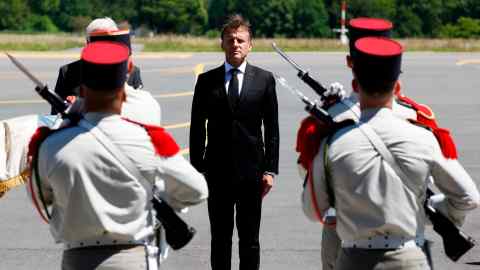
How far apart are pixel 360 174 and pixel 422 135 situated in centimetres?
34

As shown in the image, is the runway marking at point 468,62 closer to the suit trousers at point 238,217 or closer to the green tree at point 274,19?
the suit trousers at point 238,217

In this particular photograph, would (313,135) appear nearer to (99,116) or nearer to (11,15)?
(99,116)

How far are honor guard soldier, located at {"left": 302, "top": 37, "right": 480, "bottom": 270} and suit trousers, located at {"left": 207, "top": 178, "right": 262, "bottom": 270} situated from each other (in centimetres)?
254

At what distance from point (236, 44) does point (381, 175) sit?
2.84 meters

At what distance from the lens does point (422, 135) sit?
15.6 feet

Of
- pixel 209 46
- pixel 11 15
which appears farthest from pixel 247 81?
pixel 11 15

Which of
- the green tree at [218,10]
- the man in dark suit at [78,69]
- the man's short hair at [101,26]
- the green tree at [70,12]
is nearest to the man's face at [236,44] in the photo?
the man in dark suit at [78,69]

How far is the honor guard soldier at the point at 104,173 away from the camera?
4.64 m

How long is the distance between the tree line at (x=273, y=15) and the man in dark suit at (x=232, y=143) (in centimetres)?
7553

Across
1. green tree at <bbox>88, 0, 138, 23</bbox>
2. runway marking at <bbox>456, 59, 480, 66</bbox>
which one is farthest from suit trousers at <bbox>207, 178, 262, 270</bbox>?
green tree at <bbox>88, 0, 138, 23</bbox>

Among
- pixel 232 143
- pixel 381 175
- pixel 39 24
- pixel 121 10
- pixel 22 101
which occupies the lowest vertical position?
pixel 39 24

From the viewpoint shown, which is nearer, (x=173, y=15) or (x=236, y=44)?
(x=236, y=44)

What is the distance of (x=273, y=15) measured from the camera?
96438 mm

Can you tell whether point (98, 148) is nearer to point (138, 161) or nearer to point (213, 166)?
point (138, 161)
